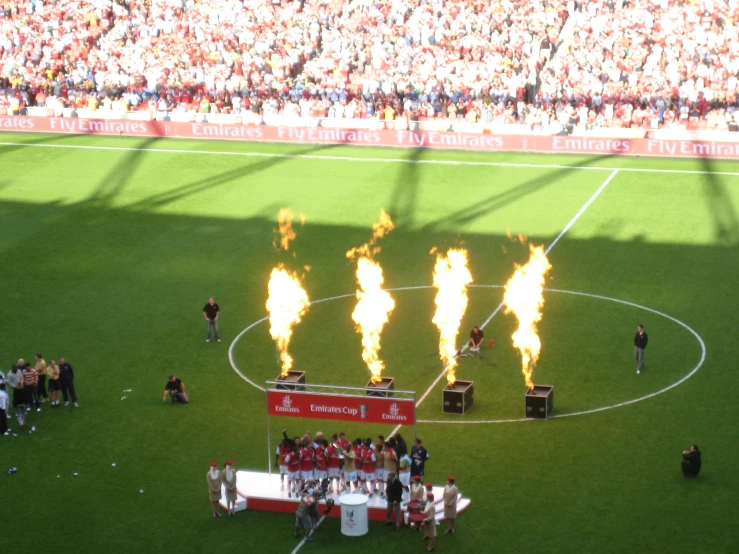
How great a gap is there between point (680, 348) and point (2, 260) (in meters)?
25.1

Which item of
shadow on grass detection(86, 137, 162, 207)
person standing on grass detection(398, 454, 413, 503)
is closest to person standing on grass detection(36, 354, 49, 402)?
person standing on grass detection(398, 454, 413, 503)

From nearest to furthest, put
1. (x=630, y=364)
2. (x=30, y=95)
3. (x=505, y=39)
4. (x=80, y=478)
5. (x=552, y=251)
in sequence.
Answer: (x=80, y=478)
(x=630, y=364)
(x=552, y=251)
(x=505, y=39)
(x=30, y=95)

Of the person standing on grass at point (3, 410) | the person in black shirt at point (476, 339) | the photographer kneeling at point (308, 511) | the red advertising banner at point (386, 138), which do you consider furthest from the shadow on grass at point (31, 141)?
the photographer kneeling at point (308, 511)

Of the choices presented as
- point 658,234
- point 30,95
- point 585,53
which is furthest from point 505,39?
point 30,95

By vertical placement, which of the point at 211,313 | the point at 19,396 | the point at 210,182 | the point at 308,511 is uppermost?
the point at 210,182

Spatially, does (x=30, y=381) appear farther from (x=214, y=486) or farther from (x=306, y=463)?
(x=306, y=463)

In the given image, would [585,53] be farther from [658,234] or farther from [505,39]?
[658,234]

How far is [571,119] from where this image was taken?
6197cm

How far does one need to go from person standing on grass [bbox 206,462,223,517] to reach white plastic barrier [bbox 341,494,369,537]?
2.85 meters

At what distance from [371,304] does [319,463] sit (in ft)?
46.4

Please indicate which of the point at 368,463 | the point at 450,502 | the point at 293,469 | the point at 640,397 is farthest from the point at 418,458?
the point at 640,397

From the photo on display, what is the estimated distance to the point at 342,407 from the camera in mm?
28844

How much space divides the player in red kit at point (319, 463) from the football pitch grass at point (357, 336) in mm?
1172

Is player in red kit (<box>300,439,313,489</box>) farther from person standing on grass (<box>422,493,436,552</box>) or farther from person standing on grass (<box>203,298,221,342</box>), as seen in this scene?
person standing on grass (<box>203,298,221,342</box>)
